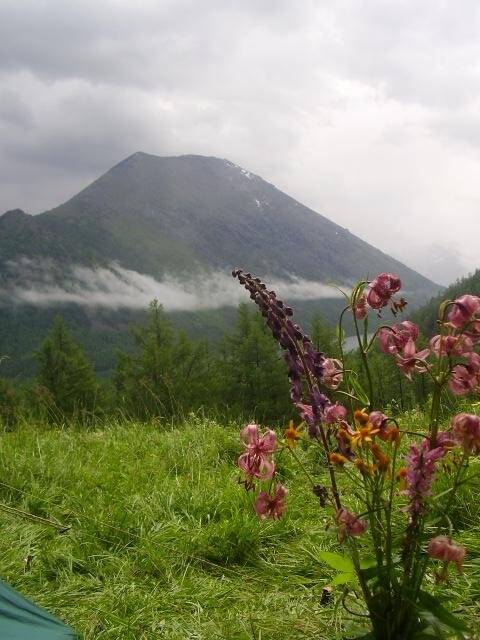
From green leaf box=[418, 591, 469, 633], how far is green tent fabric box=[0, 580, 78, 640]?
1.72m

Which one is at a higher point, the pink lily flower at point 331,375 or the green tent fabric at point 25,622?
the pink lily flower at point 331,375

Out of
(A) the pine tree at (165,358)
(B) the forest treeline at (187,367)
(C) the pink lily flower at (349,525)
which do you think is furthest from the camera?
(A) the pine tree at (165,358)

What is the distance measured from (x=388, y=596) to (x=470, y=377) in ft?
3.02

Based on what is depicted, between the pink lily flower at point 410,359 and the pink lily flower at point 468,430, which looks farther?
the pink lily flower at point 410,359

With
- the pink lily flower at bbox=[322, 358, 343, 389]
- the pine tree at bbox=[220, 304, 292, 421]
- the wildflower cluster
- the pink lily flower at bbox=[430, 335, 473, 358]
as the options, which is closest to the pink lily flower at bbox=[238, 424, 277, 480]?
the wildflower cluster

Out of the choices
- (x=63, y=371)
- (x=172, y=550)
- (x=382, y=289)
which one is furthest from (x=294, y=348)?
(x=63, y=371)

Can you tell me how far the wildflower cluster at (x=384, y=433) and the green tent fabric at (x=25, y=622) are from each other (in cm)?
132

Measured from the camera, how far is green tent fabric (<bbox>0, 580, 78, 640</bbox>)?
9.21 ft

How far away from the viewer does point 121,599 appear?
133 inches

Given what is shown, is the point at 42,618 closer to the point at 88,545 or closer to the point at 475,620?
the point at 88,545

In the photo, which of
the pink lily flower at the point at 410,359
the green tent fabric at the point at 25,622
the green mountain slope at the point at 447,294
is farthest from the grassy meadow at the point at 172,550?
the green mountain slope at the point at 447,294

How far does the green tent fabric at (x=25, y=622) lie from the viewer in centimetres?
281

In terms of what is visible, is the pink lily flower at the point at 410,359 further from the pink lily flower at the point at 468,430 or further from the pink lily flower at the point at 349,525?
the pink lily flower at the point at 349,525

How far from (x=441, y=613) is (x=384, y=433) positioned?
76 cm
